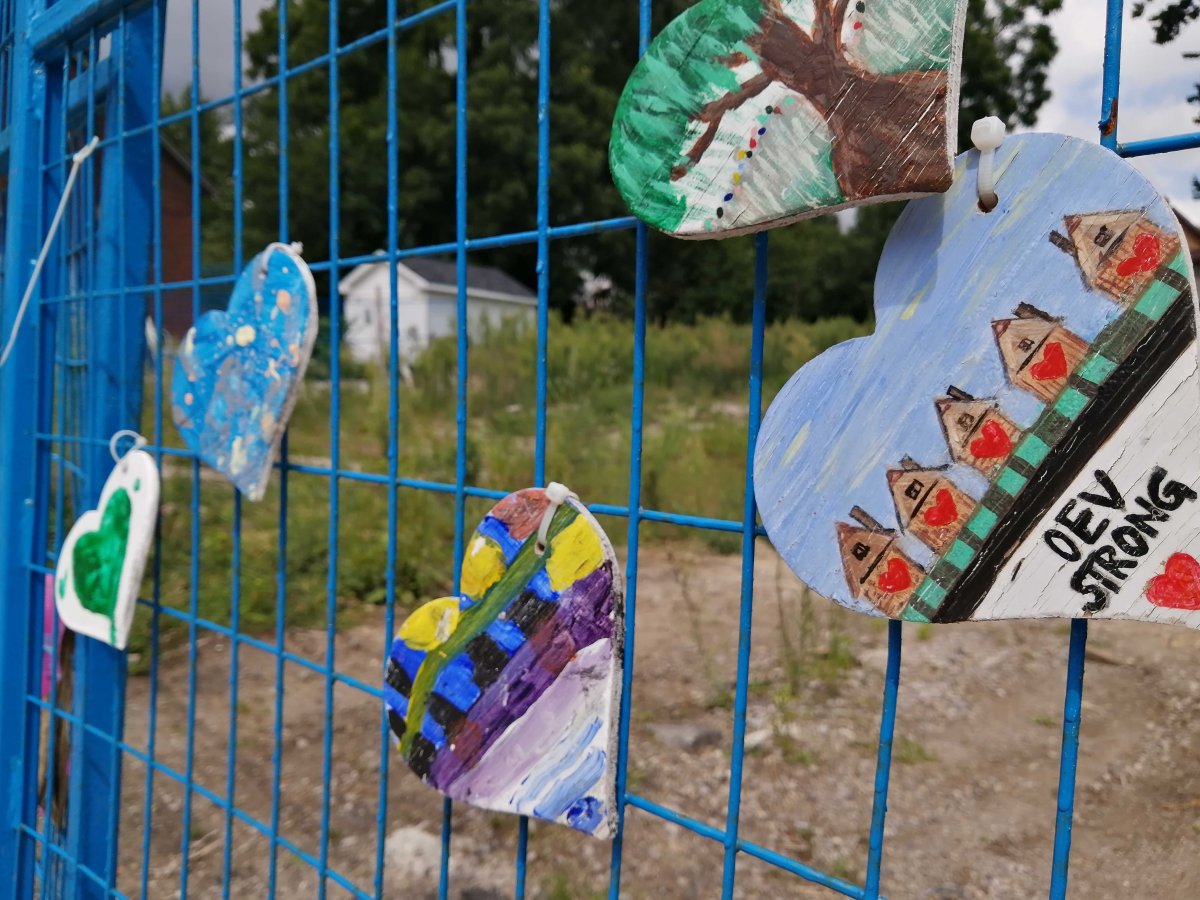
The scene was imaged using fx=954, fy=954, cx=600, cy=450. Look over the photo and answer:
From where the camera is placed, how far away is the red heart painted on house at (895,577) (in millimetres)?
613

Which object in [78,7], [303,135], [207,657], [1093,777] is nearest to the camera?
[78,7]

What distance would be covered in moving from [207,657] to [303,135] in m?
16.3

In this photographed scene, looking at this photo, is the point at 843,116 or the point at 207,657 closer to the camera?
the point at 843,116

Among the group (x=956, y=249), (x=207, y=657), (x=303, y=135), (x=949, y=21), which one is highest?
(x=303, y=135)

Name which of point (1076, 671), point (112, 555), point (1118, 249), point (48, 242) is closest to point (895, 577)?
point (1076, 671)

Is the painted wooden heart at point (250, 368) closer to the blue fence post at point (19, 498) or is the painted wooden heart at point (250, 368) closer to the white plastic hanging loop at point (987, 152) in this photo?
the blue fence post at point (19, 498)

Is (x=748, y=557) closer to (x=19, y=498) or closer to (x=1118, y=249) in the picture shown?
(x=1118, y=249)

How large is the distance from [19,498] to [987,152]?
1681 millimetres

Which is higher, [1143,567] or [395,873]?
[1143,567]

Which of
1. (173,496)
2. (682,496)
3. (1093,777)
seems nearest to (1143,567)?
(1093,777)

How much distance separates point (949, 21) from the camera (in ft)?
1.91

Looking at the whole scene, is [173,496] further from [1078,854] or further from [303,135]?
[303,135]

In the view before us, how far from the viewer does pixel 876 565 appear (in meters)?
0.63

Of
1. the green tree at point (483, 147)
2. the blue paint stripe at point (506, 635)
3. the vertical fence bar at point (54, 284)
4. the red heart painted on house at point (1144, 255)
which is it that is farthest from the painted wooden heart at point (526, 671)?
the green tree at point (483, 147)
